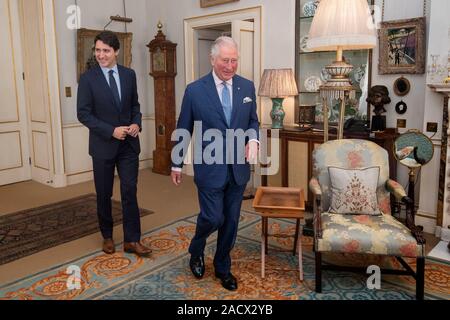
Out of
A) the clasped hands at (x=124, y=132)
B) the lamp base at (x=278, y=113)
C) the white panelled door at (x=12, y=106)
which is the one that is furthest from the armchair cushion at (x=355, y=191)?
the white panelled door at (x=12, y=106)

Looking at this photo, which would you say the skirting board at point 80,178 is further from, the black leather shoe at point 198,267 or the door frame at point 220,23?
the black leather shoe at point 198,267

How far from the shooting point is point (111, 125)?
3002 millimetres

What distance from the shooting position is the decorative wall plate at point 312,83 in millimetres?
4359

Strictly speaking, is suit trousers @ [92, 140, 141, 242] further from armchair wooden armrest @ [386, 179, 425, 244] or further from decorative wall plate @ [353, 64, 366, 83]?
decorative wall plate @ [353, 64, 366, 83]

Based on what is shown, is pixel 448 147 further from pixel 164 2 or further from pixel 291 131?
pixel 164 2

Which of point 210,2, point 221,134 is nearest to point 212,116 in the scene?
point 221,134

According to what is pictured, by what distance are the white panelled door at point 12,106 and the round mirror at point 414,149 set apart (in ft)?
14.8

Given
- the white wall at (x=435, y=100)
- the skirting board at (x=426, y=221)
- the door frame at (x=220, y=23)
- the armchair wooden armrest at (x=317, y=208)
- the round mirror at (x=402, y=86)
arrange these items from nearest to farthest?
the armchair wooden armrest at (x=317, y=208) → the white wall at (x=435, y=100) → the skirting board at (x=426, y=221) → the round mirror at (x=402, y=86) → the door frame at (x=220, y=23)

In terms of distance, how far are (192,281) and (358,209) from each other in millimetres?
1168

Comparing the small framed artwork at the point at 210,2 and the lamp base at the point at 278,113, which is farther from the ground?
the small framed artwork at the point at 210,2

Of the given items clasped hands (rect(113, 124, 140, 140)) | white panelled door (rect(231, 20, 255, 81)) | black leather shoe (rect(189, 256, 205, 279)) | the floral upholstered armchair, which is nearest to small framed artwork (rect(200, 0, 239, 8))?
white panelled door (rect(231, 20, 255, 81))

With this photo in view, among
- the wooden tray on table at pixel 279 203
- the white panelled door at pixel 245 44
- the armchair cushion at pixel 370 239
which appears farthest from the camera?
the white panelled door at pixel 245 44

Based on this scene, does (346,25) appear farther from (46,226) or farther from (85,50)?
(85,50)

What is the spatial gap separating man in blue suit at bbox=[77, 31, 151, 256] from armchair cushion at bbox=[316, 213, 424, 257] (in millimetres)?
1341
